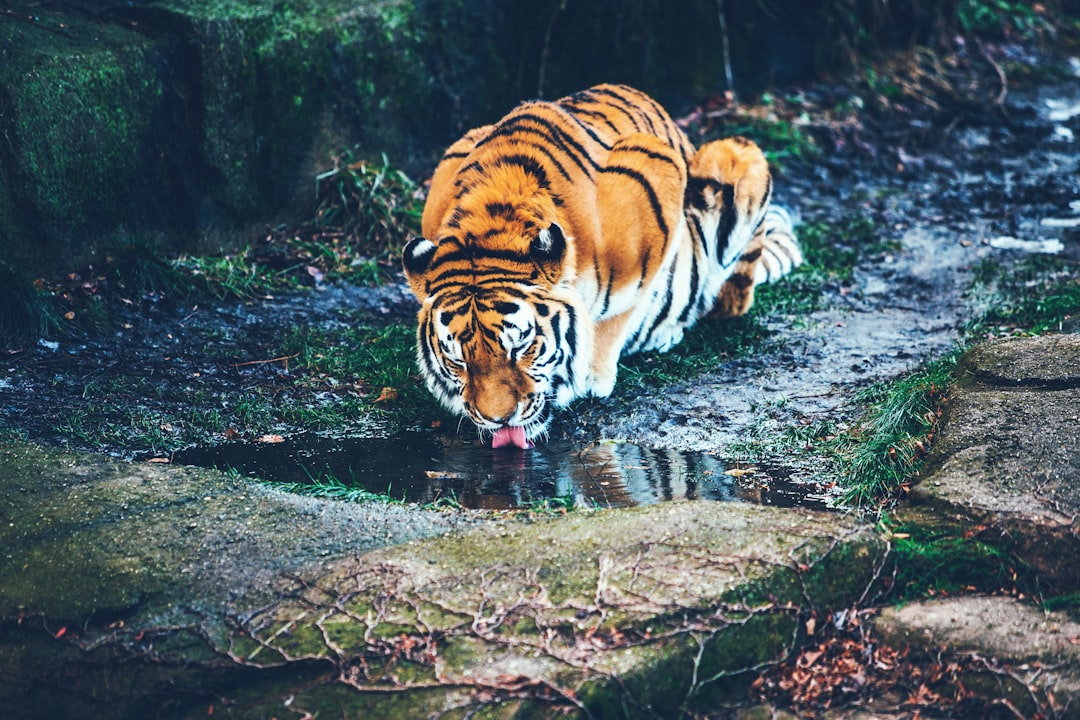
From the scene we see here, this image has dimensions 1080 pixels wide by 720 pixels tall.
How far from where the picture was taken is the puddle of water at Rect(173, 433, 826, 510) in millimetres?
4352

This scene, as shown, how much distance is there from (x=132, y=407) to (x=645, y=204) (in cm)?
273

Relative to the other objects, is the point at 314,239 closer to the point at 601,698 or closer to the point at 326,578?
the point at 326,578

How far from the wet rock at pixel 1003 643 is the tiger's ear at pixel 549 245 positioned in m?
2.24

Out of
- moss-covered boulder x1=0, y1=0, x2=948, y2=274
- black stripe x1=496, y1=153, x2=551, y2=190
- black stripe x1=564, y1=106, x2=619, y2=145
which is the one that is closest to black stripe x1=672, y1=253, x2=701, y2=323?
black stripe x1=564, y1=106, x2=619, y2=145

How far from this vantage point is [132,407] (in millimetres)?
5086

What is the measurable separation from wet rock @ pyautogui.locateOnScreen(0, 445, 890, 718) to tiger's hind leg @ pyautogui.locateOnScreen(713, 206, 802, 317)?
299cm

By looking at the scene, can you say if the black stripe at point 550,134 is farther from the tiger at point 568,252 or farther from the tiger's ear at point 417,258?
the tiger's ear at point 417,258

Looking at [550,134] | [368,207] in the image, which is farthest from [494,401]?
[368,207]

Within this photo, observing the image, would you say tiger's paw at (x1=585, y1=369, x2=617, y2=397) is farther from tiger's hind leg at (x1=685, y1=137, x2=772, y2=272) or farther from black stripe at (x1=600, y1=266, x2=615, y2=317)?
tiger's hind leg at (x1=685, y1=137, x2=772, y2=272)

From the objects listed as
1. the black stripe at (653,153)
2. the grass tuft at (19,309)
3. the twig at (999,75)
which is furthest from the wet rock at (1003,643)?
the twig at (999,75)

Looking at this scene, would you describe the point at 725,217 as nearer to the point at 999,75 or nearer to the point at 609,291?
the point at 609,291

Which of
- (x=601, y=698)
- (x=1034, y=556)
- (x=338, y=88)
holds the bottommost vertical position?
(x=601, y=698)

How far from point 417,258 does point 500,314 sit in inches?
20.3

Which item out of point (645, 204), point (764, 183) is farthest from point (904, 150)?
point (645, 204)
